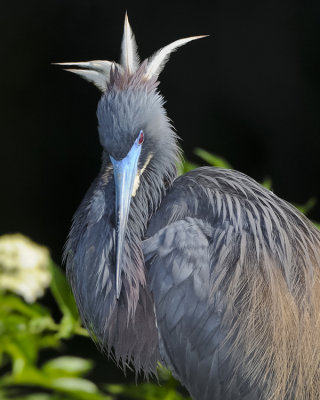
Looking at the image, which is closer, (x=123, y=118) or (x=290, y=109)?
(x=123, y=118)

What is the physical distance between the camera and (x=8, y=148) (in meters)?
3.87

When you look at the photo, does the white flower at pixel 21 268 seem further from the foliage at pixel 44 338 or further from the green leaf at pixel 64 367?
the green leaf at pixel 64 367

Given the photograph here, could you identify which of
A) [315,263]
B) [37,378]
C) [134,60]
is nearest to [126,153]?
[134,60]

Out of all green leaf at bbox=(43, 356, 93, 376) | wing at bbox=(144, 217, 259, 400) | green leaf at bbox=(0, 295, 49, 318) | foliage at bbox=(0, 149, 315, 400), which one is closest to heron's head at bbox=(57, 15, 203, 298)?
wing at bbox=(144, 217, 259, 400)

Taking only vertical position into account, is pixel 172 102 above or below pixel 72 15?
below

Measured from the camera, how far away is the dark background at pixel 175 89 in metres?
3.69

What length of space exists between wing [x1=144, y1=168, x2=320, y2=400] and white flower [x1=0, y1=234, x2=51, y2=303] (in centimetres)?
59

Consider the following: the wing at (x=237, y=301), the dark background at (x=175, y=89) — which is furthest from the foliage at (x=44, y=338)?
the dark background at (x=175, y=89)

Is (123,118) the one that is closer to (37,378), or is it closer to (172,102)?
(37,378)

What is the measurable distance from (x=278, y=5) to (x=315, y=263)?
204cm

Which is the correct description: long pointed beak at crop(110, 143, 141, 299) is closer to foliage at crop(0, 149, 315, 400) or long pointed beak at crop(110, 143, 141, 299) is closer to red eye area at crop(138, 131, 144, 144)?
red eye area at crop(138, 131, 144, 144)

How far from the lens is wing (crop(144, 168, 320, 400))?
1.82 m

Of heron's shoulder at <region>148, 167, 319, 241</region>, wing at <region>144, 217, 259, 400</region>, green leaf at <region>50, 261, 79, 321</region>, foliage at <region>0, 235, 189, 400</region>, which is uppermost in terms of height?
heron's shoulder at <region>148, 167, 319, 241</region>

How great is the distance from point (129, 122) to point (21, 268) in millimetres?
743
